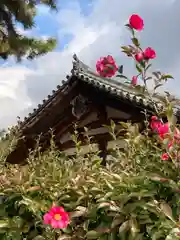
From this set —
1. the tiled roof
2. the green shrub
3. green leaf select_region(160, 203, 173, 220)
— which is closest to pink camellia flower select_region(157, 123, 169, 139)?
the green shrub

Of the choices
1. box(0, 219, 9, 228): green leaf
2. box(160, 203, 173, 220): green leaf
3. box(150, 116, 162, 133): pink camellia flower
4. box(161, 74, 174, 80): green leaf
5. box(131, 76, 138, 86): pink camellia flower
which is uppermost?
box(131, 76, 138, 86): pink camellia flower

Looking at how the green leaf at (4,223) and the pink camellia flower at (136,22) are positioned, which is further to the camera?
the pink camellia flower at (136,22)

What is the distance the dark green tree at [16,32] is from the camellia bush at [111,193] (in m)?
11.2

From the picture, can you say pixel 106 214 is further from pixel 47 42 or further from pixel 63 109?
pixel 47 42

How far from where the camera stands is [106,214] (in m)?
2.02

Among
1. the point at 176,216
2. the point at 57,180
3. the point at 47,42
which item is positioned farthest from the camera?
the point at 47,42

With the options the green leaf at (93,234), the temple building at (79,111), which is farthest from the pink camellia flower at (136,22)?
the temple building at (79,111)

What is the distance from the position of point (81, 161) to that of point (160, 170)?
1.85 ft

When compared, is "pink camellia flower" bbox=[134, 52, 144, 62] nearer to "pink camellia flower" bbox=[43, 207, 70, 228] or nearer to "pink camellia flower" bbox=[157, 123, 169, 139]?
"pink camellia flower" bbox=[157, 123, 169, 139]

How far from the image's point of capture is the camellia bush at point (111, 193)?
1931mm

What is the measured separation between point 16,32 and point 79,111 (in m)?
5.81

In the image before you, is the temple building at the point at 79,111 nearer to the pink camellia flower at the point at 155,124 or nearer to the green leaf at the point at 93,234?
the pink camellia flower at the point at 155,124

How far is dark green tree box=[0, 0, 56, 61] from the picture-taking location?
43.2 feet

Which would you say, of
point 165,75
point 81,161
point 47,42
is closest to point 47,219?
point 81,161
